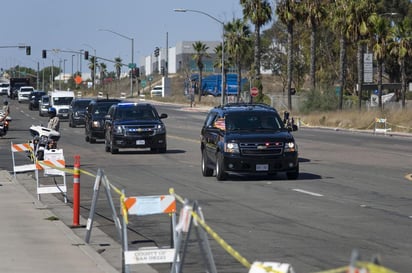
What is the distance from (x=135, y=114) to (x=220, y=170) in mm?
12608

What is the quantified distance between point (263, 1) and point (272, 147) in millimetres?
60017

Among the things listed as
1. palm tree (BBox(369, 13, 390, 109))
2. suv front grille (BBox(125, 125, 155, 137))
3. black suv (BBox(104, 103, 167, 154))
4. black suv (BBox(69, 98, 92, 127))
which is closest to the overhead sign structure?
palm tree (BBox(369, 13, 390, 109))

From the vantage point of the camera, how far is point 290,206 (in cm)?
1795

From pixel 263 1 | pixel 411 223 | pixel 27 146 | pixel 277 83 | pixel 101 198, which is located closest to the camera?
pixel 411 223

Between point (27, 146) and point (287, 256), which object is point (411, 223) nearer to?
point (287, 256)

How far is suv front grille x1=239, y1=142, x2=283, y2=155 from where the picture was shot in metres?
23.1

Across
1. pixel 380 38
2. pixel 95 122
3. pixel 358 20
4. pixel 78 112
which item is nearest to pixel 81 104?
pixel 78 112

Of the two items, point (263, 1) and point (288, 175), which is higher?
point (263, 1)

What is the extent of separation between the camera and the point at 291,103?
8250 cm

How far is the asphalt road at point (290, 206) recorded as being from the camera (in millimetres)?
12578

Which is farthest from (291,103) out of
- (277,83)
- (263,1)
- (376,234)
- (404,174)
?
(277,83)

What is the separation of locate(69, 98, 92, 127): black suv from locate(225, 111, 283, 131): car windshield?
34.8 meters

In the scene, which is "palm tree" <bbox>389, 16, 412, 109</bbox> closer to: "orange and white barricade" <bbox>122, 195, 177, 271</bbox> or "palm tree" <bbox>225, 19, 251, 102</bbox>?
"palm tree" <bbox>225, 19, 251, 102</bbox>

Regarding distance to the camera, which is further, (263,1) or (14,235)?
(263,1)
